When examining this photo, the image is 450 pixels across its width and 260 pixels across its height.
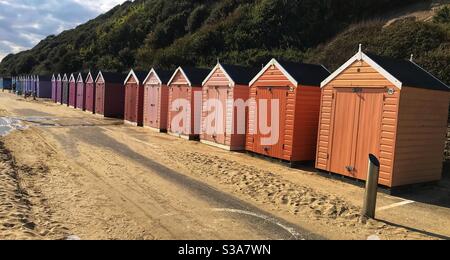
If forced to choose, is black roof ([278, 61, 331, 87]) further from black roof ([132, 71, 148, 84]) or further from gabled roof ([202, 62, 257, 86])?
black roof ([132, 71, 148, 84])

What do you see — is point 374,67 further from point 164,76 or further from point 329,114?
point 164,76

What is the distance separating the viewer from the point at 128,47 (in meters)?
55.3

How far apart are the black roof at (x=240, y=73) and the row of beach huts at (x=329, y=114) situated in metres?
0.05

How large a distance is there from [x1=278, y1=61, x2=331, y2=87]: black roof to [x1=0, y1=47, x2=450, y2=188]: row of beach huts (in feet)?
0.14

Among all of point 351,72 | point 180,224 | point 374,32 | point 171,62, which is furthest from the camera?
point 171,62

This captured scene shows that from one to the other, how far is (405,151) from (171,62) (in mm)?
31685

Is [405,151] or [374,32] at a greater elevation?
[374,32]

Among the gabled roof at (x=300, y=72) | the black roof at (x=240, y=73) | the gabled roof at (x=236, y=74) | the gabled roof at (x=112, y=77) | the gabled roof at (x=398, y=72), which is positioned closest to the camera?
the gabled roof at (x=398, y=72)

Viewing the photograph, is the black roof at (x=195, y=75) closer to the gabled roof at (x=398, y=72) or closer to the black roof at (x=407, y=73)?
the gabled roof at (x=398, y=72)

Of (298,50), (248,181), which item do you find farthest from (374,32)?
(248,181)

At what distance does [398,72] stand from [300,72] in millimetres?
3566

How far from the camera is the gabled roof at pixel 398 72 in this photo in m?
10.0

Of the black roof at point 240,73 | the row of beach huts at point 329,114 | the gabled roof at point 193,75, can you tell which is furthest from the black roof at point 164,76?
the black roof at point 240,73
